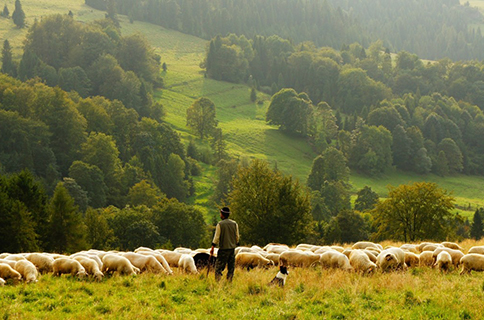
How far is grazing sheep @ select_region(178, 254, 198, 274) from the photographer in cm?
2303

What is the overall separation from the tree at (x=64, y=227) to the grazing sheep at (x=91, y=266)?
4823cm

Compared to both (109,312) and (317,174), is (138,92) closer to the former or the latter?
(317,174)

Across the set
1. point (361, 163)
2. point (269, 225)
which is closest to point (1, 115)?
point (269, 225)

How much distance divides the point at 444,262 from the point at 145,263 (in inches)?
481

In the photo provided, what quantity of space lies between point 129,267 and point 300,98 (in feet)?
591

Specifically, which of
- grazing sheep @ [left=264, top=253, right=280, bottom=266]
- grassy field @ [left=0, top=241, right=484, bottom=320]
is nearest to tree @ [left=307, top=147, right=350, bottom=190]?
grazing sheep @ [left=264, top=253, right=280, bottom=266]

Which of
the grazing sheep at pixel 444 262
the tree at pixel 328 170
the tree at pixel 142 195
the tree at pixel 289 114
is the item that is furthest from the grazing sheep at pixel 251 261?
the tree at pixel 289 114

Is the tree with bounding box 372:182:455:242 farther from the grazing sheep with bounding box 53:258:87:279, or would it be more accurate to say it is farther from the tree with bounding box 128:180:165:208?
the tree with bounding box 128:180:165:208

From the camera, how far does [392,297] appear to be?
17.7 metres

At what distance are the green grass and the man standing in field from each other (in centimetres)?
63

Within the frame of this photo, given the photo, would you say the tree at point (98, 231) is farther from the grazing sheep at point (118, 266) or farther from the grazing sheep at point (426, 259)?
the grazing sheep at point (426, 259)

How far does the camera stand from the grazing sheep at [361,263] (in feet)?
74.8

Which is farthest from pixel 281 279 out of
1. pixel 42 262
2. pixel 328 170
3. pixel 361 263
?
pixel 328 170

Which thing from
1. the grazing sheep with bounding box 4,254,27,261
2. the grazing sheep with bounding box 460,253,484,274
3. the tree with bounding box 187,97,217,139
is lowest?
the tree with bounding box 187,97,217,139
